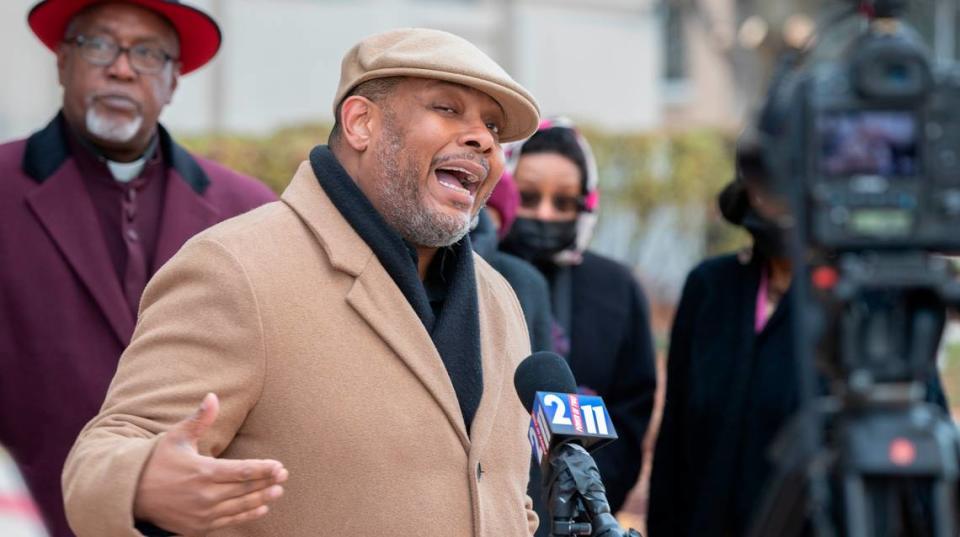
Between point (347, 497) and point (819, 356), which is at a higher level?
point (819, 356)

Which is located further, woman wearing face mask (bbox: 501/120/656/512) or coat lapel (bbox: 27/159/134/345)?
woman wearing face mask (bbox: 501/120/656/512)

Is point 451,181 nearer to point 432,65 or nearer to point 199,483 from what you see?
point 432,65

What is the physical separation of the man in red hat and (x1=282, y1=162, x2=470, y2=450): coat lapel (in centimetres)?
128

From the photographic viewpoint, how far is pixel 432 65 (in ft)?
12.3

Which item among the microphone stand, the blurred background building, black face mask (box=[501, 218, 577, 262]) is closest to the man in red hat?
black face mask (box=[501, 218, 577, 262])

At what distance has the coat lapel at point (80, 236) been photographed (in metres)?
4.76

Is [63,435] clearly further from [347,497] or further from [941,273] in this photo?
[941,273]

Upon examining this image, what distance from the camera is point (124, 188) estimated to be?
16.8ft

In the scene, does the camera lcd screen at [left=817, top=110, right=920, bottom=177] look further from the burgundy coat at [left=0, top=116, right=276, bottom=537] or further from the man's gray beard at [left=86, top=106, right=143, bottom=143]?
the man's gray beard at [left=86, top=106, right=143, bottom=143]

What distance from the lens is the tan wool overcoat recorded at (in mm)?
3342

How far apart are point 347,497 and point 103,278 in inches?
64.8

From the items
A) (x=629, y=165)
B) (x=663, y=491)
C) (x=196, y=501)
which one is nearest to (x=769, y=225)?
(x=663, y=491)

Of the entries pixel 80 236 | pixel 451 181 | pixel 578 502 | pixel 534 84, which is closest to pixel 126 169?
pixel 80 236

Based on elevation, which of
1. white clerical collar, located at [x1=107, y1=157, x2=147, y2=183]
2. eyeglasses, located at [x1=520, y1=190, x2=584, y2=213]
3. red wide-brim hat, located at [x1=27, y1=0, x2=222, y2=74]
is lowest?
eyeglasses, located at [x1=520, y1=190, x2=584, y2=213]
